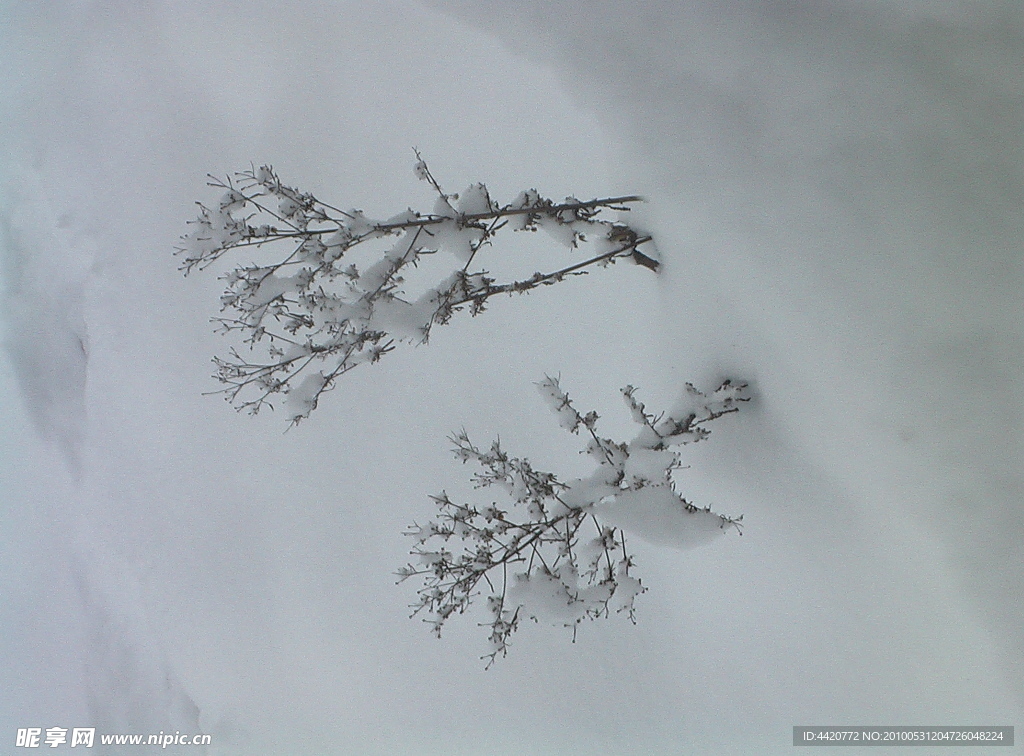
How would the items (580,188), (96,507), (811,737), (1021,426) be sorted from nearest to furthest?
(1021,426), (811,737), (580,188), (96,507)

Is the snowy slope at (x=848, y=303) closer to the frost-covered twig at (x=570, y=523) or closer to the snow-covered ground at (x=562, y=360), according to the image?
the snow-covered ground at (x=562, y=360)

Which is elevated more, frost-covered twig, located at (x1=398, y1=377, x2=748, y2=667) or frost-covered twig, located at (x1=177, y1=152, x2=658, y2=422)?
frost-covered twig, located at (x1=177, y1=152, x2=658, y2=422)

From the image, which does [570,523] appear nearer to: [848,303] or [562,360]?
[562,360]

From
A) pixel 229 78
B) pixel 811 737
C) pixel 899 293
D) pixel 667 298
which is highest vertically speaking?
pixel 229 78

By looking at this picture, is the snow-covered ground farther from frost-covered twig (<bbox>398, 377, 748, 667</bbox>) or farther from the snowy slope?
frost-covered twig (<bbox>398, 377, 748, 667</bbox>)

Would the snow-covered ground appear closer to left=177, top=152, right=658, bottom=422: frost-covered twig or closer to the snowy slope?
the snowy slope

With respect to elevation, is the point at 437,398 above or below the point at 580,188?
below

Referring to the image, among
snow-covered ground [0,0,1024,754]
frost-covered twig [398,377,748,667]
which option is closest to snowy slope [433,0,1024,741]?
snow-covered ground [0,0,1024,754]

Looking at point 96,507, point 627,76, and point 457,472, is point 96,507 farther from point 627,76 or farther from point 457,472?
point 627,76

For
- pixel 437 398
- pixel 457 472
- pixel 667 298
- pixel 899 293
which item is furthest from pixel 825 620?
pixel 437 398
